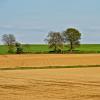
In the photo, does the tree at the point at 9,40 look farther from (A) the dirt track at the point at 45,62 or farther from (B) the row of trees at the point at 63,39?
(A) the dirt track at the point at 45,62

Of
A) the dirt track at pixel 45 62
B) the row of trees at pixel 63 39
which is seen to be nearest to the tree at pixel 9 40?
the row of trees at pixel 63 39

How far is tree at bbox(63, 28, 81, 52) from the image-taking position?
108812 mm

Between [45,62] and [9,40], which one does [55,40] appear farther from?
[45,62]

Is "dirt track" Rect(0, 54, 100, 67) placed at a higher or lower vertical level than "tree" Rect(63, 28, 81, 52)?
lower

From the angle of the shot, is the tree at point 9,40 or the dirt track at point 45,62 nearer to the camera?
the dirt track at point 45,62

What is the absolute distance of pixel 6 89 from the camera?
17.8 metres

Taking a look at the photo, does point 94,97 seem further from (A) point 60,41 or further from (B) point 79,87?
(A) point 60,41

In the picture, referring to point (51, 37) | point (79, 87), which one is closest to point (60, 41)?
point (51, 37)

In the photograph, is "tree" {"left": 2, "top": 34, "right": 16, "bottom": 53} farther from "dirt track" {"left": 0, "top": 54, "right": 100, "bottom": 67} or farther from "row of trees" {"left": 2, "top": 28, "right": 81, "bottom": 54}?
"dirt track" {"left": 0, "top": 54, "right": 100, "bottom": 67}

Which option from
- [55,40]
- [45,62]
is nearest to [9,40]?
[55,40]

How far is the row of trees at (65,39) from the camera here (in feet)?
354

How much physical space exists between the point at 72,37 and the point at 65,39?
2.09 metres

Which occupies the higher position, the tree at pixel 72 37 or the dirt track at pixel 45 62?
the tree at pixel 72 37

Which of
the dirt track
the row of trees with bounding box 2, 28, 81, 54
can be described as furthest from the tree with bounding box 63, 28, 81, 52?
the dirt track
